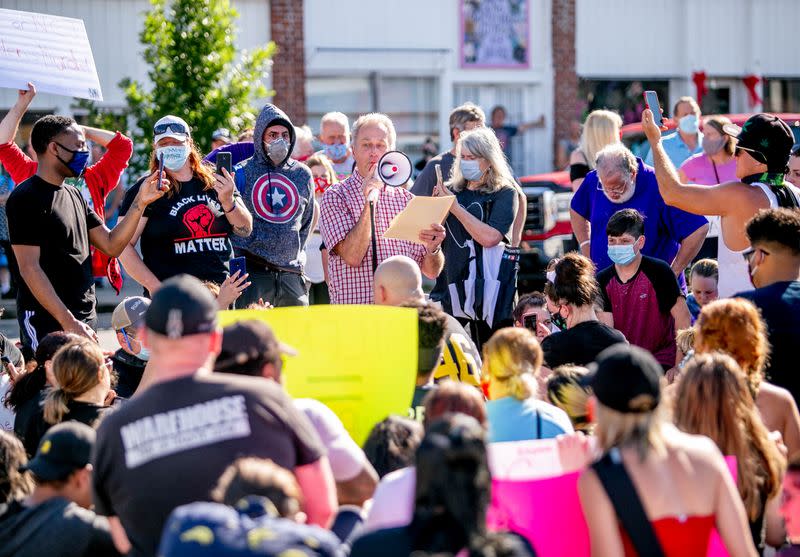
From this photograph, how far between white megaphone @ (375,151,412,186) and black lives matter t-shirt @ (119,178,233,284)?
959 mm

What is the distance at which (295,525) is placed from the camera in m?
2.96

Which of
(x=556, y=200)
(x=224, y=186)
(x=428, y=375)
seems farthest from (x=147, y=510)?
(x=556, y=200)

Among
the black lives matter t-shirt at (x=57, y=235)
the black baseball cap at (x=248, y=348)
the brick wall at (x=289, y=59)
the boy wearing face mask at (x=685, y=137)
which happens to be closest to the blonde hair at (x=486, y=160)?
the black lives matter t-shirt at (x=57, y=235)

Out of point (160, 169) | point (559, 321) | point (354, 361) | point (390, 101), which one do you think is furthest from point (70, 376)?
point (390, 101)

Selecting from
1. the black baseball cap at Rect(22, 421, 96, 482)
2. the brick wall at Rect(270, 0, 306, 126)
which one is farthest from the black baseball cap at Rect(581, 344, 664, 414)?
the brick wall at Rect(270, 0, 306, 126)

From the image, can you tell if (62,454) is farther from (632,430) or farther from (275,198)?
(275,198)

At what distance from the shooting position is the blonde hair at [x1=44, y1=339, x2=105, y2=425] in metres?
4.92

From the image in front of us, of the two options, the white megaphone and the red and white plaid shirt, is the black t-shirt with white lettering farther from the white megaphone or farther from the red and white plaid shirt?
the red and white plaid shirt

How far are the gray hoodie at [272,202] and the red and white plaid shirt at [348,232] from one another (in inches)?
10.7

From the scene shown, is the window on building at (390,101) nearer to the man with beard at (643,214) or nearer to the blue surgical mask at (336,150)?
the blue surgical mask at (336,150)

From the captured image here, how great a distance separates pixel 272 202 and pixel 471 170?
50.2 inches

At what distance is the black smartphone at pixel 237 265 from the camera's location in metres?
6.90

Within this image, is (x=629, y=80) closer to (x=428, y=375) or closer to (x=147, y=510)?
(x=428, y=375)

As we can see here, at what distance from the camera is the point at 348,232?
23.4ft
